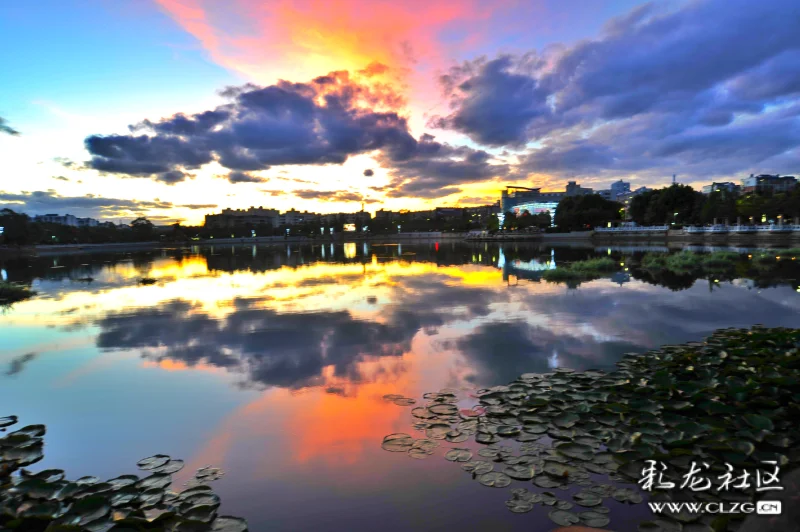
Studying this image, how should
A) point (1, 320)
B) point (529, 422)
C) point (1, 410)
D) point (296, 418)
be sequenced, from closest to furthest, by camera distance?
point (529, 422) → point (296, 418) → point (1, 410) → point (1, 320)

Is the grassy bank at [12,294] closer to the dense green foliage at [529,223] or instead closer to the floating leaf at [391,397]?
the floating leaf at [391,397]

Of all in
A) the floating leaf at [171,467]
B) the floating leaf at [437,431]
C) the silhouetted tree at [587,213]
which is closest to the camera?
the floating leaf at [171,467]

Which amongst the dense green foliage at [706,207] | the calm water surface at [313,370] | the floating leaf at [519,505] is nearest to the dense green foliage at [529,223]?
the dense green foliage at [706,207]

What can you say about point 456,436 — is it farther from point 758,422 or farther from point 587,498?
point 758,422

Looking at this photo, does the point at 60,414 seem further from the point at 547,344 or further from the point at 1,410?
the point at 547,344

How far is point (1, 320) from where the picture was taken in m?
17.5

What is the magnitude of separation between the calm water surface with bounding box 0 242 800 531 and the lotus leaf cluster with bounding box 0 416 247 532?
26cm

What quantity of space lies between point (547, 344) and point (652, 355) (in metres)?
2.54

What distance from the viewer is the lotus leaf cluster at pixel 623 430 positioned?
5.07m

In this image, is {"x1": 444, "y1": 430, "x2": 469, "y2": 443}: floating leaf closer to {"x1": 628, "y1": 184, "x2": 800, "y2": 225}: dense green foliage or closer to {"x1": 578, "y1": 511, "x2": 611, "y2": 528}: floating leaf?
{"x1": 578, "y1": 511, "x2": 611, "y2": 528}: floating leaf

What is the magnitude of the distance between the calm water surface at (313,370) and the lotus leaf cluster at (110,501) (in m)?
0.26

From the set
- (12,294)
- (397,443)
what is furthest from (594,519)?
(12,294)

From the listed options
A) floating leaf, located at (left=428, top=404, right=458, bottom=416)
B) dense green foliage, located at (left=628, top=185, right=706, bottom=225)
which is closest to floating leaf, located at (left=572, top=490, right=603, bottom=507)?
floating leaf, located at (left=428, top=404, right=458, bottom=416)

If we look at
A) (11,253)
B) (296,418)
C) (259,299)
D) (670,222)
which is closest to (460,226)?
(670,222)
